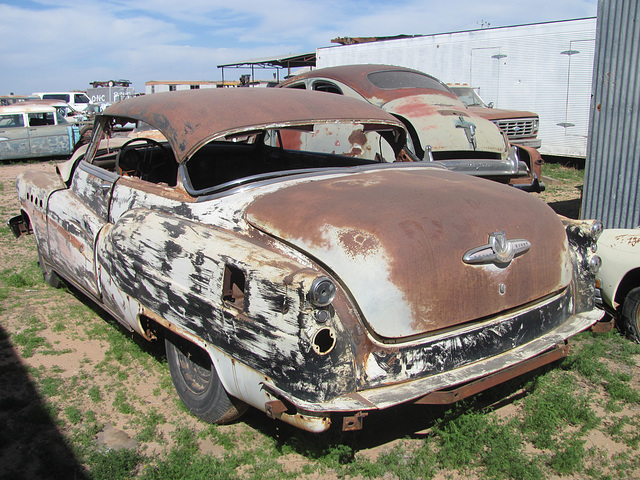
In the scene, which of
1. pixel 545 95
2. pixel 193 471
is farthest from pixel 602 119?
pixel 545 95

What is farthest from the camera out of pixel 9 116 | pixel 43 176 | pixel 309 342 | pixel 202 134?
pixel 9 116

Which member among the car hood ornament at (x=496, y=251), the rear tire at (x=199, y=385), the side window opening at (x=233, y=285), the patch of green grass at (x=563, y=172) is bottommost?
the rear tire at (x=199, y=385)

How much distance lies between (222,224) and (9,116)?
48.2ft

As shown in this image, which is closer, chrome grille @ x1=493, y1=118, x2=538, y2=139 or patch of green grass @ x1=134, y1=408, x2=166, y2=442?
patch of green grass @ x1=134, y1=408, x2=166, y2=442

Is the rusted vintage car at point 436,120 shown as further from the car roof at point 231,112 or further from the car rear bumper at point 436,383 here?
the car rear bumper at point 436,383

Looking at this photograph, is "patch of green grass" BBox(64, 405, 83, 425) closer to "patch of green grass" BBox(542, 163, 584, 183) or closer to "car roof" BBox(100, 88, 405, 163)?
"car roof" BBox(100, 88, 405, 163)

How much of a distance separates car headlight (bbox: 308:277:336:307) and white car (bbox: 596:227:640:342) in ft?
8.68

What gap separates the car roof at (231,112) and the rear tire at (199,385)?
1.12 meters

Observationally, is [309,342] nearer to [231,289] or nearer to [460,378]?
[231,289]

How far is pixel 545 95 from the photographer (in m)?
13.3

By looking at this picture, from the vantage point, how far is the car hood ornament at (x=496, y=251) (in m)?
2.56

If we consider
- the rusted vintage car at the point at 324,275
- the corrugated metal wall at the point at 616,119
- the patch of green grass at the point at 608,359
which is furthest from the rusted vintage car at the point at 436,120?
the rusted vintage car at the point at 324,275

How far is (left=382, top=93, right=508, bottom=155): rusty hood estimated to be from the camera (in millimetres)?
6613

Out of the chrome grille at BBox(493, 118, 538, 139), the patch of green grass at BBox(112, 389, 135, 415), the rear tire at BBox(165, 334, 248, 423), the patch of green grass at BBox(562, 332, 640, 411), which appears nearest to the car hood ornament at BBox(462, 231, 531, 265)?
the patch of green grass at BBox(562, 332, 640, 411)
